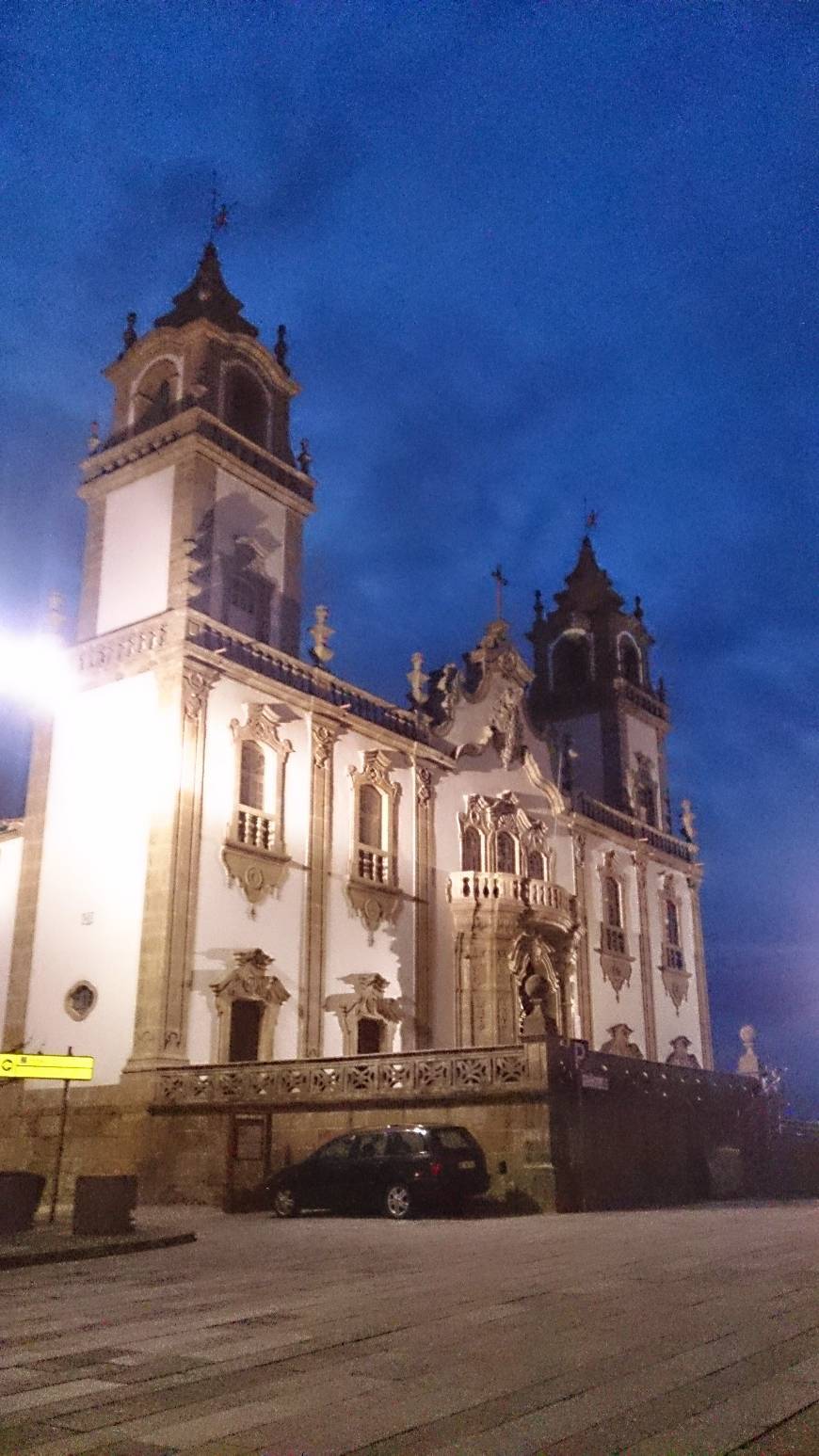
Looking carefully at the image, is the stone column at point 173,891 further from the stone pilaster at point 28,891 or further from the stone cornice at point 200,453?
the stone cornice at point 200,453

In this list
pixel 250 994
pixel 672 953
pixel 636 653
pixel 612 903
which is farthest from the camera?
pixel 636 653

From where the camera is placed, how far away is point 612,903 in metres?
42.5

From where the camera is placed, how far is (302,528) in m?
33.8

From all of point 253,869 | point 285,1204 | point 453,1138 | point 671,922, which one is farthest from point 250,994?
point 671,922

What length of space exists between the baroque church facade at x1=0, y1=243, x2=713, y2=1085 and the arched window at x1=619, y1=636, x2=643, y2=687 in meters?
10.3

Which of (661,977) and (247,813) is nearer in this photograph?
(247,813)

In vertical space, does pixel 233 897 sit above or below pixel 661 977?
below

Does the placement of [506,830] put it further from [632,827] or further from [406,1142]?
[406,1142]

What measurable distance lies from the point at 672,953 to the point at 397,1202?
2952 centimetres

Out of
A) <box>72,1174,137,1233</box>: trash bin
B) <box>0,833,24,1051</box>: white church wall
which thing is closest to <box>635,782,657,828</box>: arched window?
<box>0,833,24,1051</box>: white church wall

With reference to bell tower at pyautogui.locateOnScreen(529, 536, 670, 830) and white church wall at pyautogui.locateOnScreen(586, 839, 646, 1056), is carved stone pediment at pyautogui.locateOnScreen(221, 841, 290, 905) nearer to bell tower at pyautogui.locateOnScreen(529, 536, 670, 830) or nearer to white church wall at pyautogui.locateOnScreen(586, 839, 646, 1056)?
white church wall at pyautogui.locateOnScreen(586, 839, 646, 1056)

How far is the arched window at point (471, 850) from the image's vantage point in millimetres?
34969

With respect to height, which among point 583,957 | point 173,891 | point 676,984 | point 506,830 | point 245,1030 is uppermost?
point 506,830

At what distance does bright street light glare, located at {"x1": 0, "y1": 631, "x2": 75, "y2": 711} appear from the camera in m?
29.5
